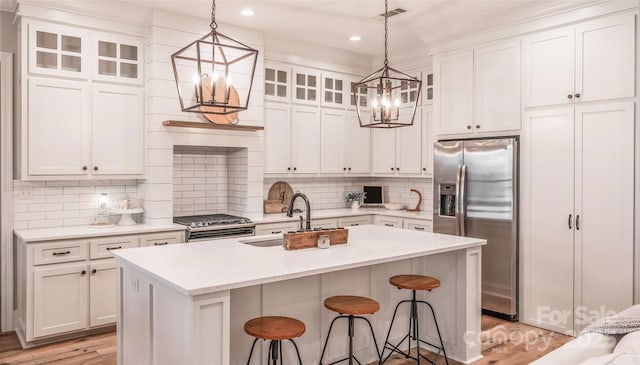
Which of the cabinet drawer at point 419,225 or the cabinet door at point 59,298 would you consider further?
the cabinet drawer at point 419,225

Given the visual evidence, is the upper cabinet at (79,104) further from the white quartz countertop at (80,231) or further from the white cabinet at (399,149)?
the white cabinet at (399,149)

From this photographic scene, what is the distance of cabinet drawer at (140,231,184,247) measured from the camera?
13.7ft

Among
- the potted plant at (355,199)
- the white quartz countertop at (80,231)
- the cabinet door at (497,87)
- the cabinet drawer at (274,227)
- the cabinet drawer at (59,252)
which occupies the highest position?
the cabinet door at (497,87)

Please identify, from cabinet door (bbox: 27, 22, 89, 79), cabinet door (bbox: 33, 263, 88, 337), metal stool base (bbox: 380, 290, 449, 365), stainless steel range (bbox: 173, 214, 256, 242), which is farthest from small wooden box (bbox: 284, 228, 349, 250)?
cabinet door (bbox: 27, 22, 89, 79)

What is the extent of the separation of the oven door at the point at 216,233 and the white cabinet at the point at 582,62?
9.82ft

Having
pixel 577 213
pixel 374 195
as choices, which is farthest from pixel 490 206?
pixel 374 195

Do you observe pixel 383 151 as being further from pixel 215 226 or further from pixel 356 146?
pixel 215 226

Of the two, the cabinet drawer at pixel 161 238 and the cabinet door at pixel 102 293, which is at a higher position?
the cabinet drawer at pixel 161 238

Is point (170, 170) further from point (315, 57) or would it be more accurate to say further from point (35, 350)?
point (315, 57)

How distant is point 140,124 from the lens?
444cm

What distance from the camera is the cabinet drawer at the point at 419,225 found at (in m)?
5.27

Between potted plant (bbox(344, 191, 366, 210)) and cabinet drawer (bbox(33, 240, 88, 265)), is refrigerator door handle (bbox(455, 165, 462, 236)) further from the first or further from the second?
cabinet drawer (bbox(33, 240, 88, 265))

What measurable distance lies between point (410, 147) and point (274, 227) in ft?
6.79

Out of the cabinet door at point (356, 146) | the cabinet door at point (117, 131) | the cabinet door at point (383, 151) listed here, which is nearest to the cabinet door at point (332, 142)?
the cabinet door at point (356, 146)
